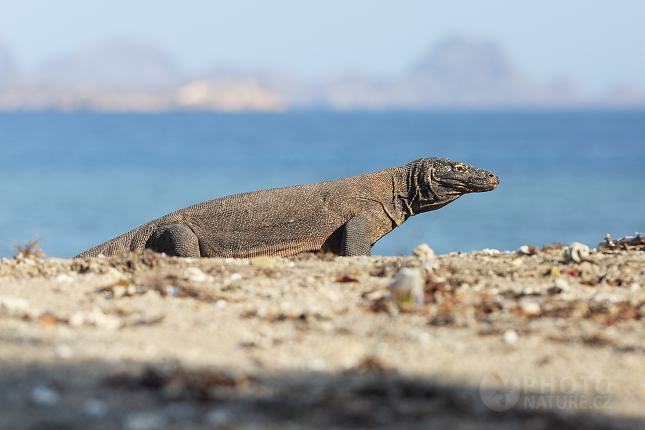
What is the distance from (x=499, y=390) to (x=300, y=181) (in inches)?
2290

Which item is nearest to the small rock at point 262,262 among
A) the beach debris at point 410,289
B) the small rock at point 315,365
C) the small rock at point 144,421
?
the beach debris at point 410,289

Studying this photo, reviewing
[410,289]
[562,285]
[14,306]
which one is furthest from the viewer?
[562,285]

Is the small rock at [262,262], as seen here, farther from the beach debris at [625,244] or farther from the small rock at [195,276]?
the beach debris at [625,244]

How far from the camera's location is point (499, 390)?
173 inches

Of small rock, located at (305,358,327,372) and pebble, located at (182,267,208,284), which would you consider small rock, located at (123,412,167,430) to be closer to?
small rock, located at (305,358,327,372)

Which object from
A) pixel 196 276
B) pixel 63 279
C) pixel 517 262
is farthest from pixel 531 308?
pixel 63 279

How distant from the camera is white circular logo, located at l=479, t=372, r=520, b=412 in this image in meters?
4.21

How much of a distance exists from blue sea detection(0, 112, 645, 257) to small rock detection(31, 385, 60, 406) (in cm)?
521

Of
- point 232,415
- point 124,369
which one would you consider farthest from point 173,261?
point 232,415

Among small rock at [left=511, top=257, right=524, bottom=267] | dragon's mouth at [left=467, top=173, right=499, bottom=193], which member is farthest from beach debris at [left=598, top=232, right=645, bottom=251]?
dragon's mouth at [left=467, top=173, right=499, bottom=193]

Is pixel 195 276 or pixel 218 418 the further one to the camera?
pixel 195 276

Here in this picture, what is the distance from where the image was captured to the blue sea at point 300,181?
3869 cm
